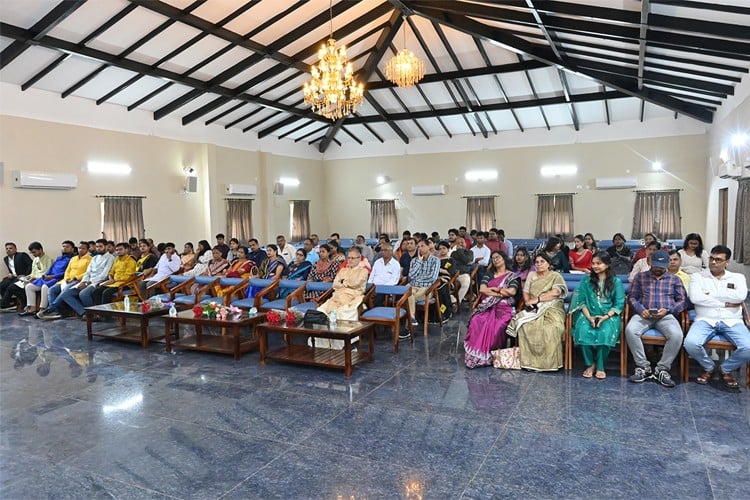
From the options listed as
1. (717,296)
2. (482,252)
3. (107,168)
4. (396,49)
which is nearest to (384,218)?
(396,49)

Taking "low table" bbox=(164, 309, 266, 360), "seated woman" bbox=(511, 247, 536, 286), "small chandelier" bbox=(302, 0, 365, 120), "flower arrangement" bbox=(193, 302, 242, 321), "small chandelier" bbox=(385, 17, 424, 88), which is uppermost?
"small chandelier" bbox=(385, 17, 424, 88)

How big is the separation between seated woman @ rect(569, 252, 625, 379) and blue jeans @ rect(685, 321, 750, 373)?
20.7 inches

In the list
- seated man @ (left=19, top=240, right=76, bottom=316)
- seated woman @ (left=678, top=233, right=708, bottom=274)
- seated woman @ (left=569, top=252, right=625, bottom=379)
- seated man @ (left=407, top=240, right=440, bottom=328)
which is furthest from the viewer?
seated man @ (left=19, top=240, right=76, bottom=316)

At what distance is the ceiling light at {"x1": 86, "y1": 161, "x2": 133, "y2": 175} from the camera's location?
9.30 metres

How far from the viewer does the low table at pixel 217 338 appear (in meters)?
4.94

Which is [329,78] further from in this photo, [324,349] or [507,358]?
[507,358]

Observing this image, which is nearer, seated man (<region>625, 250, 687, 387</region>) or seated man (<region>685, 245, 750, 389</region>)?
seated man (<region>685, 245, 750, 389</region>)

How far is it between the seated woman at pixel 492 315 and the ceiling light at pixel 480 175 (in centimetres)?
863

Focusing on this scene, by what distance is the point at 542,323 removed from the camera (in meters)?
4.36

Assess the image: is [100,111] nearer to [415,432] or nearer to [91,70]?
[91,70]

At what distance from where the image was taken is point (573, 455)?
284 cm

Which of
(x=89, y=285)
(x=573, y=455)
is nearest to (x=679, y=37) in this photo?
(x=573, y=455)

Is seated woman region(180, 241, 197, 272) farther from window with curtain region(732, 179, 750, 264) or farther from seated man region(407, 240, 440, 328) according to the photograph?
window with curtain region(732, 179, 750, 264)

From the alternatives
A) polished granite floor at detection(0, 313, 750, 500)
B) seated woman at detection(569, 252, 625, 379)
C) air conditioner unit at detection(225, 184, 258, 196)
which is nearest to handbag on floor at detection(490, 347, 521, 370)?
polished granite floor at detection(0, 313, 750, 500)
